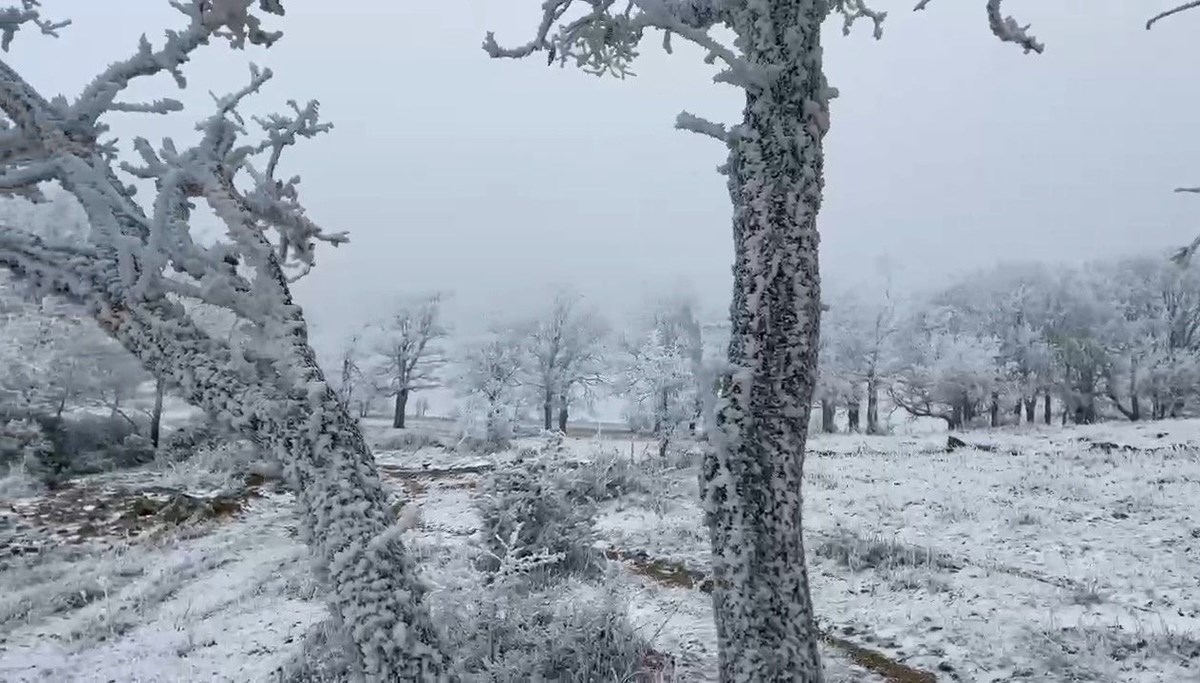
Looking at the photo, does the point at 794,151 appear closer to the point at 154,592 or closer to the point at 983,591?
the point at 983,591

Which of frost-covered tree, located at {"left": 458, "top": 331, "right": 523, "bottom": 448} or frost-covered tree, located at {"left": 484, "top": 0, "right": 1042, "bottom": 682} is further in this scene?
frost-covered tree, located at {"left": 458, "top": 331, "right": 523, "bottom": 448}

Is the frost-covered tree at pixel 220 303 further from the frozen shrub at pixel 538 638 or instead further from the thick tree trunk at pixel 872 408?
the thick tree trunk at pixel 872 408

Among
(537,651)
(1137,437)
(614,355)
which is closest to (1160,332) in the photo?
(1137,437)

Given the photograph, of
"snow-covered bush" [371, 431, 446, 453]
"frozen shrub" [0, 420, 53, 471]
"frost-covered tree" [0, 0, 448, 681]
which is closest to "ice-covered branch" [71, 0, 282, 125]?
"frost-covered tree" [0, 0, 448, 681]

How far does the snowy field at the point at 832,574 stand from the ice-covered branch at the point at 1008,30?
3392mm

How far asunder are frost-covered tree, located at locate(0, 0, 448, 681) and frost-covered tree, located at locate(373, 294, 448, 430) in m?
34.6

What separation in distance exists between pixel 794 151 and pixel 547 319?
38754 millimetres

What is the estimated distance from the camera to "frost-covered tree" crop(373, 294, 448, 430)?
37562 mm

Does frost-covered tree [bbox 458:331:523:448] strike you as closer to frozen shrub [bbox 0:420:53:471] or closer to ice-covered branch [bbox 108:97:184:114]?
frozen shrub [bbox 0:420:53:471]

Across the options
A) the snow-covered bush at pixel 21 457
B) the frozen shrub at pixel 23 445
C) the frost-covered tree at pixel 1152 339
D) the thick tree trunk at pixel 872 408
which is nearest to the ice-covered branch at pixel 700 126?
the snow-covered bush at pixel 21 457

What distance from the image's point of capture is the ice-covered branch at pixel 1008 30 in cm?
315

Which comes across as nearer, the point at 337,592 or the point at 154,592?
the point at 337,592

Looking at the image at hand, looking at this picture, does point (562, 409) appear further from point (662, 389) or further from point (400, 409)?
point (662, 389)

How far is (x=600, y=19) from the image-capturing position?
4.13 metres
